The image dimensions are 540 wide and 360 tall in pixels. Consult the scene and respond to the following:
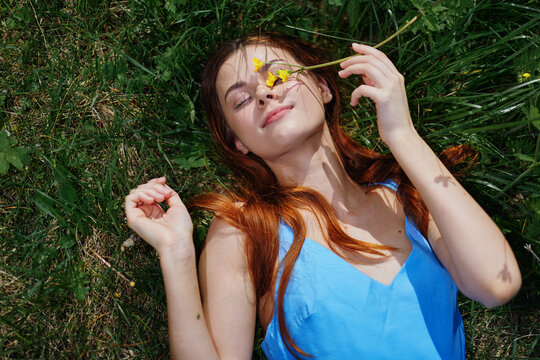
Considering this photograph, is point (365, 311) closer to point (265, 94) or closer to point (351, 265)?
point (351, 265)

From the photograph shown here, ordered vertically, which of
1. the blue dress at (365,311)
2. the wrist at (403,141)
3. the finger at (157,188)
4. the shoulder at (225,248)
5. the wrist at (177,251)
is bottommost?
the blue dress at (365,311)

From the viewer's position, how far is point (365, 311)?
7.88 feet

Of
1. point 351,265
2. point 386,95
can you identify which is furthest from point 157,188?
point 386,95

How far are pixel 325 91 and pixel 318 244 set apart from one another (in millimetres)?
1066

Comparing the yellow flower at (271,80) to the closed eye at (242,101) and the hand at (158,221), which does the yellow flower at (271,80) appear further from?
the hand at (158,221)

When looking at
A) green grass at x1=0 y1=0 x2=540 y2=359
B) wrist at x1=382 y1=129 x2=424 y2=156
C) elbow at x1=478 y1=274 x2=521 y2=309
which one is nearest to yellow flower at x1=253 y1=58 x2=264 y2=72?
green grass at x1=0 y1=0 x2=540 y2=359

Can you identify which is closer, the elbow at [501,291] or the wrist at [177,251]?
the elbow at [501,291]

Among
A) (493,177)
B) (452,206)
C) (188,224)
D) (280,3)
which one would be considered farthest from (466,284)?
(280,3)

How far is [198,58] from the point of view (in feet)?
10.8

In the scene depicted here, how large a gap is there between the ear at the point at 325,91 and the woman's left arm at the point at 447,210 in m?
0.39

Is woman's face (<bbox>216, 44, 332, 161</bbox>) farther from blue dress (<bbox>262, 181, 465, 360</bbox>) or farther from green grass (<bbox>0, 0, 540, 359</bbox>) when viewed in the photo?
blue dress (<bbox>262, 181, 465, 360</bbox>)

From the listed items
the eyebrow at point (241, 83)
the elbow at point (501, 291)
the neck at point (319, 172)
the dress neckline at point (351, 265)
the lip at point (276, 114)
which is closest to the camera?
the elbow at point (501, 291)

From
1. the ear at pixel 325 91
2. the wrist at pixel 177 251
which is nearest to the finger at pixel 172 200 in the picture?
the wrist at pixel 177 251

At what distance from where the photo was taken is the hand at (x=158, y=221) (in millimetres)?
2455
